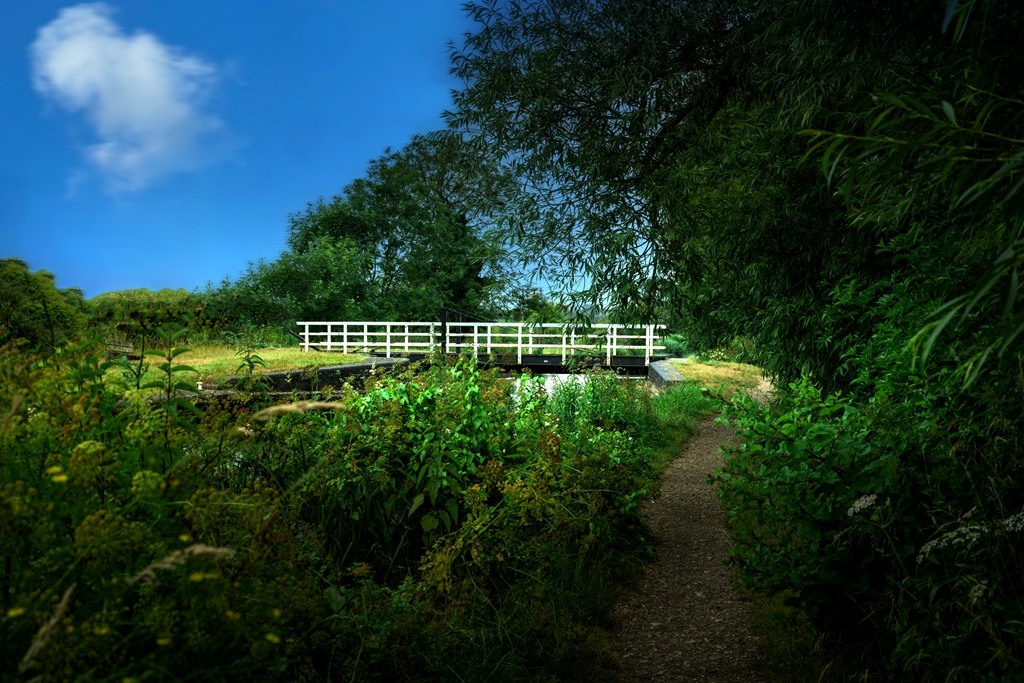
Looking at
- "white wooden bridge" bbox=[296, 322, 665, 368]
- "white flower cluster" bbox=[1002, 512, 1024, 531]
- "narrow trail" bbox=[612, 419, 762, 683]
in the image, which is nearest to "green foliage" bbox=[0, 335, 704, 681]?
"narrow trail" bbox=[612, 419, 762, 683]

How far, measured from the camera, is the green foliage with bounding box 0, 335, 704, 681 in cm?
175

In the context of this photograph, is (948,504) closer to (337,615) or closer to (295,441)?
(337,615)

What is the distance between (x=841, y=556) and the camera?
3203mm

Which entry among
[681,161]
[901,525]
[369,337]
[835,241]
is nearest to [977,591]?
[901,525]

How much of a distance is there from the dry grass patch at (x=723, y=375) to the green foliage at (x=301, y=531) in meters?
8.39

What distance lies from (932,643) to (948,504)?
1.67ft

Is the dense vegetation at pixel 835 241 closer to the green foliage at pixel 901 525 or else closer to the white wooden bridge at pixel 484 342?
the green foliage at pixel 901 525

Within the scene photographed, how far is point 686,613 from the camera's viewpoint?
4641 mm

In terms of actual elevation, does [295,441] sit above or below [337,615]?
above

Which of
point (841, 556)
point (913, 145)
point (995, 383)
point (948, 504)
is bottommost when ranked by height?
point (841, 556)

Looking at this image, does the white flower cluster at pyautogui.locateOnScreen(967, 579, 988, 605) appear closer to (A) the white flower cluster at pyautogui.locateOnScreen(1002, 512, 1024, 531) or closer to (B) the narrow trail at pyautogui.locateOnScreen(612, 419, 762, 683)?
(A) the white flower cluster at pyautogui.locateOnScreen(1002, 512, 1024, 531)

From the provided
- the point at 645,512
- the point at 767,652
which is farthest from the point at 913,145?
the point at 645,512

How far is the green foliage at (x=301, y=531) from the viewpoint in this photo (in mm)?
1748

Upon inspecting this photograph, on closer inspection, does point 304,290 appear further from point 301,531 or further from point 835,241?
point 301,531
